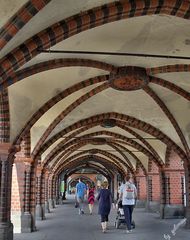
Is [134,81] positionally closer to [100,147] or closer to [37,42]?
[37,42]

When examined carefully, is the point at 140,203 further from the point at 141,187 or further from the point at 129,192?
the point at 129,192

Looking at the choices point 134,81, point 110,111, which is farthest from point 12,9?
point 110,111

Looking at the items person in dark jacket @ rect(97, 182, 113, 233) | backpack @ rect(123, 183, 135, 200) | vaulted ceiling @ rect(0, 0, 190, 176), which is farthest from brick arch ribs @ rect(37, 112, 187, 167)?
backpack @ rect(123, 183, 135, 200)

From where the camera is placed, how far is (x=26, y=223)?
12477mm

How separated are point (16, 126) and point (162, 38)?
16.3 feet

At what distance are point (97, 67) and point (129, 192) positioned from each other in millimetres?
3591

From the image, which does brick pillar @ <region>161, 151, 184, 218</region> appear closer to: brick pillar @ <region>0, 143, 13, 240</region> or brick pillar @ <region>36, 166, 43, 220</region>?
brick pillar @ <region>36, 166, 43, 220</region>

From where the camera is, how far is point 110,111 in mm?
14805

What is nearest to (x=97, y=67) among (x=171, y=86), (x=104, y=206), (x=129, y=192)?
(x=171, y=86)

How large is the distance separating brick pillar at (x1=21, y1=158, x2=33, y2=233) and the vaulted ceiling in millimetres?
492

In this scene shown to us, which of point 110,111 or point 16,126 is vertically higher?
point 110,111

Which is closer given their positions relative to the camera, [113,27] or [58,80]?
[113,27]

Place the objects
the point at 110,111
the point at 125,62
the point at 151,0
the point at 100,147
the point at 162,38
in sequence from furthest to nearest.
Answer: the point at 100,147 → the point at 110,111 → the point at 125,62 → the point at 162,38 → the point at 151,0

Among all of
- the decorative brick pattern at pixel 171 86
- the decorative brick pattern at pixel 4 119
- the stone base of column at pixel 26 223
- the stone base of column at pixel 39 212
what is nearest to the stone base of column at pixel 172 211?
the stone base of column at pixel 39 212
